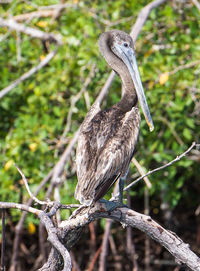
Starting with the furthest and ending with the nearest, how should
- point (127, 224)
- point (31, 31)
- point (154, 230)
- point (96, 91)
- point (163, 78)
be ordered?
1. point (31, 31)
2. point (96, 91)
3. point (163, 78)
4. point (127, 224)
5. point (154, 230)

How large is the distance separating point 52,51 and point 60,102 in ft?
1.78

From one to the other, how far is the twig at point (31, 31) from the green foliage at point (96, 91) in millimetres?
106

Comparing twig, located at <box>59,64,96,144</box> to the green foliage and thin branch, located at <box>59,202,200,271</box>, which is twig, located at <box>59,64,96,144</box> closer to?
the green foliage

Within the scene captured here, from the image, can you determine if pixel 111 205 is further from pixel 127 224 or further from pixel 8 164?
pixel 8 164

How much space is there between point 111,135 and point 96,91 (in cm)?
208

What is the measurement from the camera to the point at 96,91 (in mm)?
5496

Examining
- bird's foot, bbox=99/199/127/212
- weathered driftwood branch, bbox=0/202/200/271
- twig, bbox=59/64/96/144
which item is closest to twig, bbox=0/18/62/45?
twig, bbox=59/64/96/144

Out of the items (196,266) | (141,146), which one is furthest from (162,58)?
(196,266)

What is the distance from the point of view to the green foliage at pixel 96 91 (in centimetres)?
520

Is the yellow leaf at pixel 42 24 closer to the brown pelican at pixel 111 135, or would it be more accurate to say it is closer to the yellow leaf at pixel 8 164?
the yellow leaf at pixel 8 164

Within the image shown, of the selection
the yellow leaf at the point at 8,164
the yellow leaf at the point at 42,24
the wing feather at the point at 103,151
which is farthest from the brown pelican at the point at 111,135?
the yellow leaf at the point at 42,24

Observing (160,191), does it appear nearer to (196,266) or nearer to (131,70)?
(131,70)

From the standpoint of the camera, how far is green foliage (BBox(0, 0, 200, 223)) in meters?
5.20

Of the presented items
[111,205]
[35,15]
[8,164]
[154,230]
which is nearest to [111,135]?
[111,205]
